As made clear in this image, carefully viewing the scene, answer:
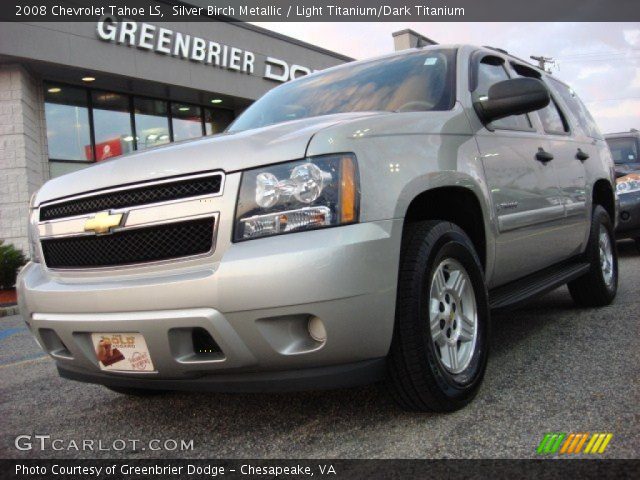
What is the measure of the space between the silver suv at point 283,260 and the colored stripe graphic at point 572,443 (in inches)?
16.9

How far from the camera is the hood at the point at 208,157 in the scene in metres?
2.38

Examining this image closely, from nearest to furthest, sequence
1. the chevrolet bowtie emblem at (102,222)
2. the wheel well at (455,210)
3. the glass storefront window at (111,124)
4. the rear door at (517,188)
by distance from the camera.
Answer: the chevrolet bowtie emblem at (102,222), the wheel well at (455,210), the rear door at (517,188), the glass storefront window at (111,124)

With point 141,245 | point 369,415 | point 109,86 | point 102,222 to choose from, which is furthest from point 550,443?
point 109,86

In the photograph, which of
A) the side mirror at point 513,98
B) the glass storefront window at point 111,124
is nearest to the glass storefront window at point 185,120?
the glass storefront window at point 111,124

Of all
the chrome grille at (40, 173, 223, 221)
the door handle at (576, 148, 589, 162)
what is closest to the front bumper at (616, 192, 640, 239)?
the door handle at (576, 148, 589, 162)

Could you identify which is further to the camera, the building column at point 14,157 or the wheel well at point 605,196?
the building column at point 14,157

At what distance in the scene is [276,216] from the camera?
2299 millimetres

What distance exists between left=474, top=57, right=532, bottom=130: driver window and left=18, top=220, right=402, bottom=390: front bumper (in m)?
1.50

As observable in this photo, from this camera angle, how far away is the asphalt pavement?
7.84ft

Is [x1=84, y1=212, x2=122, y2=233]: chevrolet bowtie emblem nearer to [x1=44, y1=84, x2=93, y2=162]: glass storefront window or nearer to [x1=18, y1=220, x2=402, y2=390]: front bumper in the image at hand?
[x1=18, y1=220, x2=402, y2=390]: front bumper

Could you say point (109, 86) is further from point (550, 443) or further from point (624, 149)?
point (550, 443)

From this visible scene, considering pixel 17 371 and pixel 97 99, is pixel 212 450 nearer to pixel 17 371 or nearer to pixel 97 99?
pixel 17 371

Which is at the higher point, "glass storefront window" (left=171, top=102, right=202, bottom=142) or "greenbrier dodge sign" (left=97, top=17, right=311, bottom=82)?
"greenbrier dodge sign" (left=97, top=17, right=311, bottom=82)

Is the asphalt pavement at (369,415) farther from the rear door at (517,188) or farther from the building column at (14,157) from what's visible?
the building column at (14,157)
